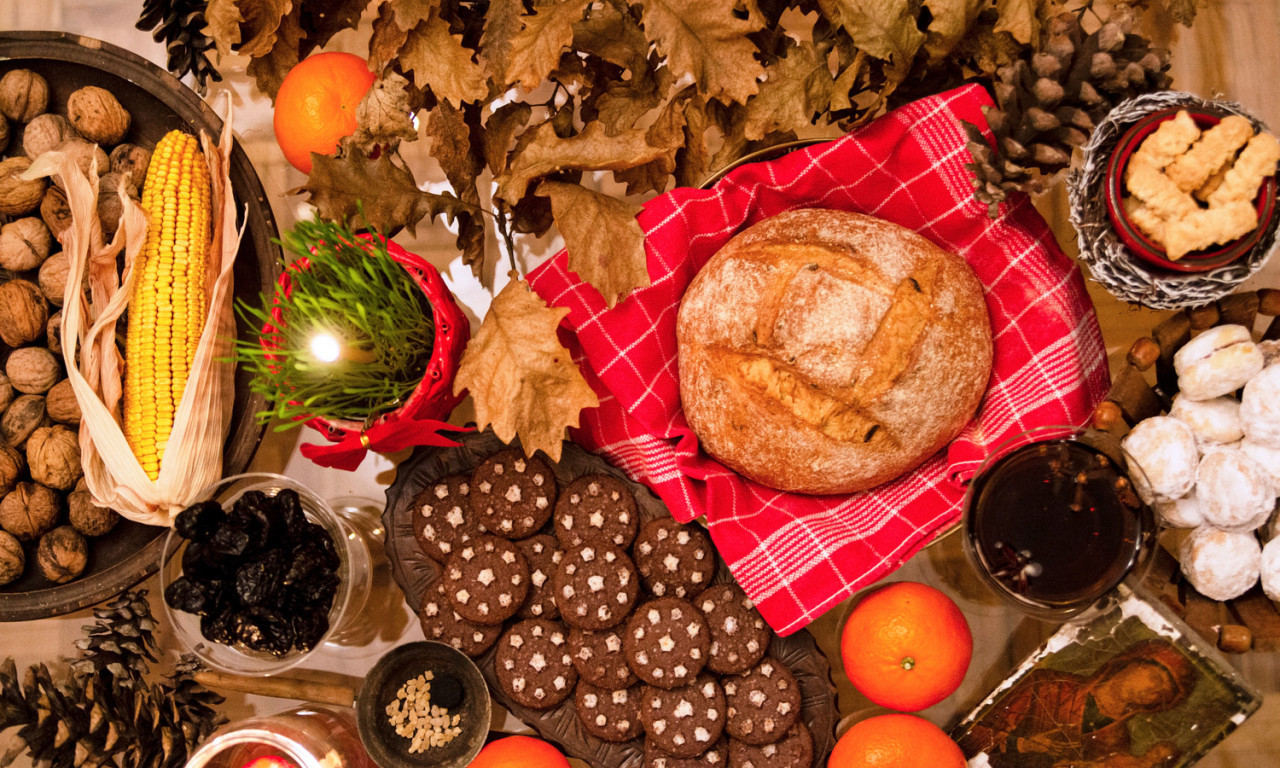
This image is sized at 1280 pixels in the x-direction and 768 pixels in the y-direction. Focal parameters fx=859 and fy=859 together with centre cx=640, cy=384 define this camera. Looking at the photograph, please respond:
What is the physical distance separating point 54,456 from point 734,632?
1.01 meters

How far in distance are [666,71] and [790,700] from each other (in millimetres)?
856

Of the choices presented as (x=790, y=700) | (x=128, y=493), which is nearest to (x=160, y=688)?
(x=128, y=493)

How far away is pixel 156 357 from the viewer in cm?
121

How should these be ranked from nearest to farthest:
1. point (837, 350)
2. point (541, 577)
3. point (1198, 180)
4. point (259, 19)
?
point (1198, 180), point (837, 350), point (259, 19), point (541, 577)

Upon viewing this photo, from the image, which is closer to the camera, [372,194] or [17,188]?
[372,194]

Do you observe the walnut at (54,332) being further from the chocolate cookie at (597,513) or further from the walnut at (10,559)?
the chocolate cookie at (597,513)

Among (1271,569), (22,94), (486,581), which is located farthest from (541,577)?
(22,94)

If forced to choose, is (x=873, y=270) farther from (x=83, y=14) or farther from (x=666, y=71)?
(x=83, y=14)

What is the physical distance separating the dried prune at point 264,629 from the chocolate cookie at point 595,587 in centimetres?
35

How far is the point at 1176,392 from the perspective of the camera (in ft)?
3.51

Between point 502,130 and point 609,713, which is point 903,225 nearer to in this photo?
point 502,130

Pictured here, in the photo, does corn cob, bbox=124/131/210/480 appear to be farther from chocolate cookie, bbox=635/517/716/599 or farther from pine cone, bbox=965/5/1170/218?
pine cone, bbox=965/5/1170/218

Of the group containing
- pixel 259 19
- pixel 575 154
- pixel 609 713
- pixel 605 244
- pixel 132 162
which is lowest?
pixel 609 713

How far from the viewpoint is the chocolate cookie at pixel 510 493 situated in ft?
3.97
